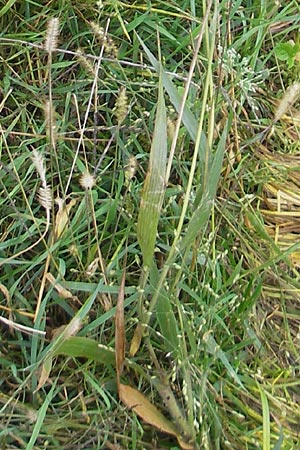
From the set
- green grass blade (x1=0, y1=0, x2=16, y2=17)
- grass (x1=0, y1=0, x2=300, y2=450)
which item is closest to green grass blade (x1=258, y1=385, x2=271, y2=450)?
grass (x1=0, y1=0, x2=300, y2=450)

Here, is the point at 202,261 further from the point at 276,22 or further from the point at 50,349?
the point at 276,22

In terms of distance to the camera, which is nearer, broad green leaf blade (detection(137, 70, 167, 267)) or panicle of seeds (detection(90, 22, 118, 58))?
broad green leaf blade (detection(137, 70, 167, 267))

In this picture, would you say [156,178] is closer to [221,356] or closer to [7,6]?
[221,356]

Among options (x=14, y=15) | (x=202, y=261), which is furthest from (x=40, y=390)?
(x=14, y=15)

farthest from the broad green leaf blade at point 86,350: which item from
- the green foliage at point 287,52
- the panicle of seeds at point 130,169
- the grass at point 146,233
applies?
the green foliage at point 287,52

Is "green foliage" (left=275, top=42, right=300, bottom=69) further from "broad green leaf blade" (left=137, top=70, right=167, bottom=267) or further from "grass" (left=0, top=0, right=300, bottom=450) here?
"broad green leaf blade" (left=137, top=70, right=167, bottom=267)

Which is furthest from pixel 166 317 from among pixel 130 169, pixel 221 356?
pixel 130 169
